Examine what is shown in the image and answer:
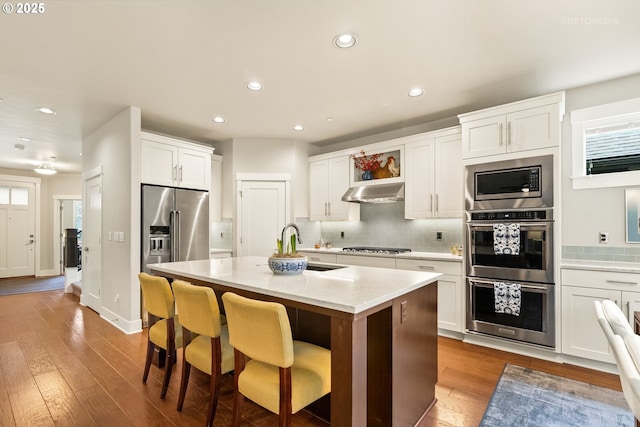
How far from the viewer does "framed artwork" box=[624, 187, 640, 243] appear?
9.32ft

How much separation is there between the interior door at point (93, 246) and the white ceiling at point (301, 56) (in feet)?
3.81

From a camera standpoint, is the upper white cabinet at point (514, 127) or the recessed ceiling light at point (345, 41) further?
the upper white cabinet at point (514, 127)

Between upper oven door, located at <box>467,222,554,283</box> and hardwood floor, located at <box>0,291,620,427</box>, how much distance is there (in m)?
0.81

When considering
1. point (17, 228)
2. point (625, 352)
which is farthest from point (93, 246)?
point (625, 352)

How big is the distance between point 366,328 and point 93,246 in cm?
490

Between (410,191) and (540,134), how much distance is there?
1.54m

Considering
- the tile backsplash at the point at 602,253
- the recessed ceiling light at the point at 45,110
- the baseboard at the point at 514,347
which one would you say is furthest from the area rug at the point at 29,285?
the tile backsplash at the point at 602,253

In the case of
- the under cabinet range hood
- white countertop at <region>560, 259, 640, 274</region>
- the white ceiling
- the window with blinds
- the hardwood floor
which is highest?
the white ceiling

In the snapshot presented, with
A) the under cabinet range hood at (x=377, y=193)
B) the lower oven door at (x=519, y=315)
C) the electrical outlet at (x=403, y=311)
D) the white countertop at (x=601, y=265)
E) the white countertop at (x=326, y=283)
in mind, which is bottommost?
the lower oven door at (x=519, y=315)

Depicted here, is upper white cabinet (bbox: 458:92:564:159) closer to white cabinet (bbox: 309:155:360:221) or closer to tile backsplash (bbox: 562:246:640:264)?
tile backsplash (bbox: 562:246:640:264)

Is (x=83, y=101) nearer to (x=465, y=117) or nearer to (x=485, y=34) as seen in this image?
(x=485, y=34)

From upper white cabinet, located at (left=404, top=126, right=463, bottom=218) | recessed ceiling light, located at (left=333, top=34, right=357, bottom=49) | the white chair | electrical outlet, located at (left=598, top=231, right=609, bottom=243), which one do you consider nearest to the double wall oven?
upper white cabinet, located at (left=404, top=126, right=463, bottom=218)

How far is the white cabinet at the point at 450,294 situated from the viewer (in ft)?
11.5

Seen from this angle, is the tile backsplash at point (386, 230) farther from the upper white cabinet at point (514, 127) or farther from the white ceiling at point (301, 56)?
the white ceiling at point (301, 56)
